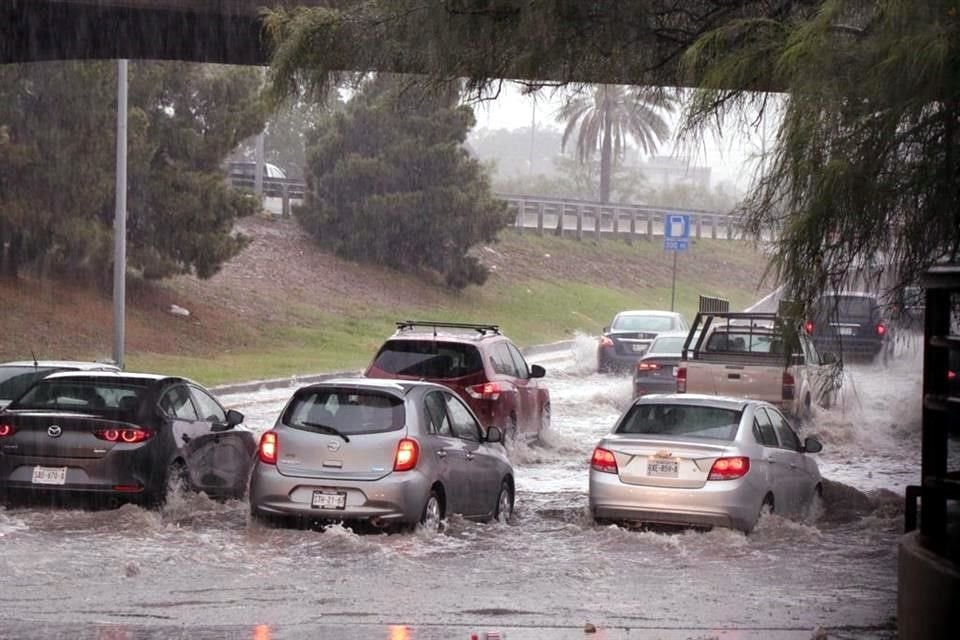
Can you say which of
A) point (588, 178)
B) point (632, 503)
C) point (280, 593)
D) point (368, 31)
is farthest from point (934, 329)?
point (588, 178)

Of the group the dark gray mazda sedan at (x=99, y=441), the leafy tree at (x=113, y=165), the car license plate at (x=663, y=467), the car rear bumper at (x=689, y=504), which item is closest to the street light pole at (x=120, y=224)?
the leafy tree at (x=113, y=165)

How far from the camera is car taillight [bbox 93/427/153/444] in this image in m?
14.5

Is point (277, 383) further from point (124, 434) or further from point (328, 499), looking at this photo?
point (328, 499)

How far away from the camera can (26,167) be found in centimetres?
3559

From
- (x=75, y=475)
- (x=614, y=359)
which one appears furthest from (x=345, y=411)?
(x=614, y=359)

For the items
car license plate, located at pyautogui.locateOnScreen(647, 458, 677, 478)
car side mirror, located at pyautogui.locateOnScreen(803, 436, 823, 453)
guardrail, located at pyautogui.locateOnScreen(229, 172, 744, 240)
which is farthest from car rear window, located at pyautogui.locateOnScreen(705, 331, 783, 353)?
guardrail, located at pyautogui.locateOnScreen(229, 172, 744, 240)

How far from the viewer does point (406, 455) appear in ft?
45.1

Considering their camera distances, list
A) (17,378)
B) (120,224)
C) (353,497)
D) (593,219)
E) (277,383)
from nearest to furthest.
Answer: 1. (353,497)
2. (17,378)
3. (120,224)
4. (277,383)
5. (593,219)

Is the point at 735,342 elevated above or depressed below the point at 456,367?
above

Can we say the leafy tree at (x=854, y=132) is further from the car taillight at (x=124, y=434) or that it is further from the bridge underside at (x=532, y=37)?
the car taillight at (x=124, y=434)

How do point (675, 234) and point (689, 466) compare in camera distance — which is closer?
point (689, 466)

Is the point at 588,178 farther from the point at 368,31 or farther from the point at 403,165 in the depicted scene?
the point at 368,31

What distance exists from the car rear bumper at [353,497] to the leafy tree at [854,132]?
5.38 meters

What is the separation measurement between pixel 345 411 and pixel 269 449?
0.76 meters
